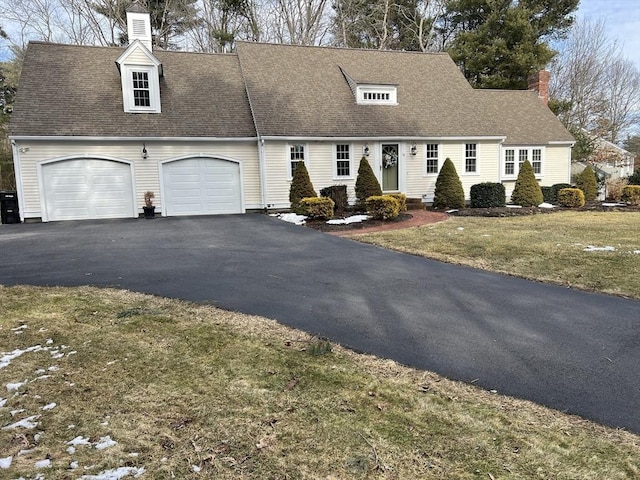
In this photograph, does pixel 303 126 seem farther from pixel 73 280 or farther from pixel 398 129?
pixel 73 280

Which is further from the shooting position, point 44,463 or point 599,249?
point 599,249

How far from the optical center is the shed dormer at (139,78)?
15500mm

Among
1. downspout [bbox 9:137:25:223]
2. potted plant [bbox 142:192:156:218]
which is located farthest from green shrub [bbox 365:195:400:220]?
downspout [bbox 9:137:25:223]

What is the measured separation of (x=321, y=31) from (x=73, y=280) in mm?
27607

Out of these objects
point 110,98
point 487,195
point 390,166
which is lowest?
point 487,195

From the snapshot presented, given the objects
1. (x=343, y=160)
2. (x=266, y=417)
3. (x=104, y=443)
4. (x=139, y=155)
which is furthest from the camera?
(x=343, y=160)

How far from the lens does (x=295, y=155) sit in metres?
16.6

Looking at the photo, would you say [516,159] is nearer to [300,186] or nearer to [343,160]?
[343,160]

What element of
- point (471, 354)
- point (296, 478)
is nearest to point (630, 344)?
point (471, 354)

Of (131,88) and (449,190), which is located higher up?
(131,88)

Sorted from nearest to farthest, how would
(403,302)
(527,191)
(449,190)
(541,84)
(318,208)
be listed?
(403,302)
(318,208)
(449,190)
(527,191)
(541,84)

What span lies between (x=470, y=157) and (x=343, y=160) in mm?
5675

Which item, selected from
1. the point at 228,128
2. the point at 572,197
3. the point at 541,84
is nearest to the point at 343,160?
the point at 228,128

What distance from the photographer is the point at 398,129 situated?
57.4ft
